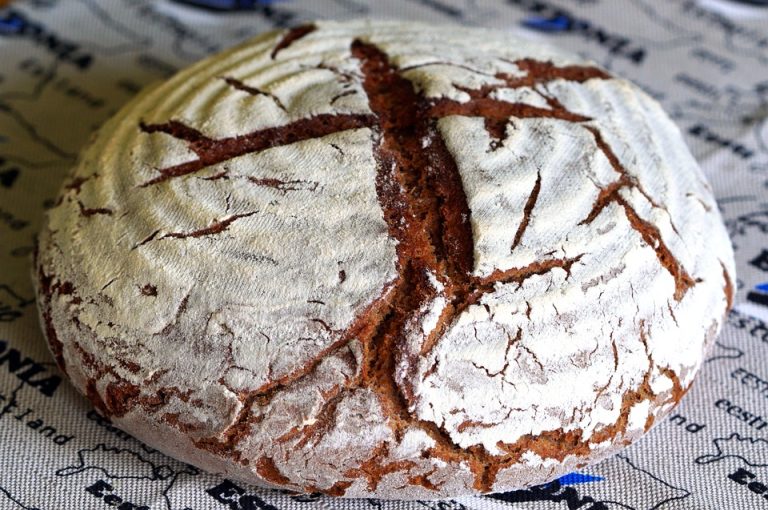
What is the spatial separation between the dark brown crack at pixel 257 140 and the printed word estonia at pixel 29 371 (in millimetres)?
406

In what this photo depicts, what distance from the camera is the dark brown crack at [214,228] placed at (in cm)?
130

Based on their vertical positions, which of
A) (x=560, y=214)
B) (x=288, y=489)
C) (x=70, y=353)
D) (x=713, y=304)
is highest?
(x=560, y=214)

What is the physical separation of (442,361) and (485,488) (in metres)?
0.23

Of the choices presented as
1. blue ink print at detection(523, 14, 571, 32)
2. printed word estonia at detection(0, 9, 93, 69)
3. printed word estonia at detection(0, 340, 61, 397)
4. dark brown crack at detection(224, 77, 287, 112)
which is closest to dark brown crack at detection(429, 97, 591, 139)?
dark brown crack at detection(224, 77, 287, 112)

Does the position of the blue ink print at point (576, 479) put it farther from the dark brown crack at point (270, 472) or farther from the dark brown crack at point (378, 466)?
the dark brown crack at point (270, 472)

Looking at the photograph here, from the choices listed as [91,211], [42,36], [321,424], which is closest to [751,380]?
[321,424]

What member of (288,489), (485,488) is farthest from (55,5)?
(485,488)

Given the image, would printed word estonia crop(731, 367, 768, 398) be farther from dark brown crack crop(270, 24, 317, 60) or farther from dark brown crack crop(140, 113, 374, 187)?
dark brown crack crop(270, 24, 317, 60)

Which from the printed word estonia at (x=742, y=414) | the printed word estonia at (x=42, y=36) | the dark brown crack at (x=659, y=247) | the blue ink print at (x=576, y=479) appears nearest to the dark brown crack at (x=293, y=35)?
the dark brown crack at (x=659, y=247)

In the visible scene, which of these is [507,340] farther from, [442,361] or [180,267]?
[180,267]

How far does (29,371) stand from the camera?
153 cm

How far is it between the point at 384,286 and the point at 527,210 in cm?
26

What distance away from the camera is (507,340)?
1.22 meters

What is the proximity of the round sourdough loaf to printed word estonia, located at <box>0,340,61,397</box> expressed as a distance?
136mm
